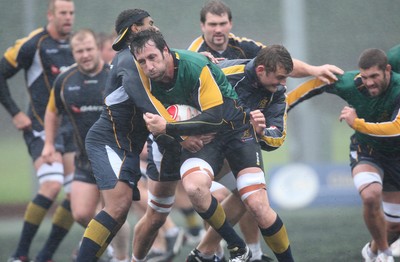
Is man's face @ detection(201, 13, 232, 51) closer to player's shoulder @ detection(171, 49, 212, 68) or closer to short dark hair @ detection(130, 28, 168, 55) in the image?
player's shoulder @ detection(171, 49, 212, 68)

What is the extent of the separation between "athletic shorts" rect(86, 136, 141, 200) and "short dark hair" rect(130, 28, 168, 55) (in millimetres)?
781

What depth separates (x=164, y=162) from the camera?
23.0 feet

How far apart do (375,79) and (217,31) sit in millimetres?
1392

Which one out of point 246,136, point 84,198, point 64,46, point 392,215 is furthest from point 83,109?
Result: point 392,215

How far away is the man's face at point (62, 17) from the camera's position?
9.07 metres

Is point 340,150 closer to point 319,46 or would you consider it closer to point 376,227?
point 319,46

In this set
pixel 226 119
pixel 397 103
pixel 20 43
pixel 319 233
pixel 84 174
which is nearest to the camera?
pixel 226 119

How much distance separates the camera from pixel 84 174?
332 inches

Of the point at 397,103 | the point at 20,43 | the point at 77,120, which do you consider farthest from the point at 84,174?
the point at 397,103

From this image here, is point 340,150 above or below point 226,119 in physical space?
below

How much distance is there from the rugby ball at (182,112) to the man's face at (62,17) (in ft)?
9.23

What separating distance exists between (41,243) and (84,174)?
2.14m

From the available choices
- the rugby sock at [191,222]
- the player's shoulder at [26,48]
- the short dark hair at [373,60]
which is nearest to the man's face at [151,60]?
the short dark hair at [373,60]

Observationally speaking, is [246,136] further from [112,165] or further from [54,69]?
[54,69]
